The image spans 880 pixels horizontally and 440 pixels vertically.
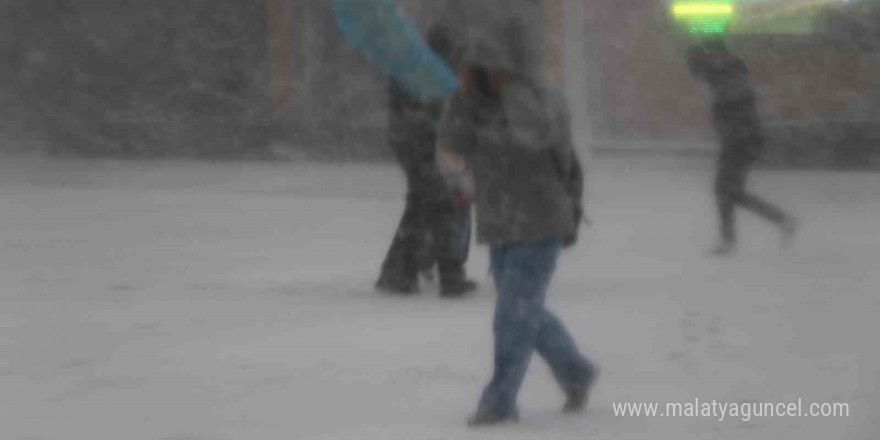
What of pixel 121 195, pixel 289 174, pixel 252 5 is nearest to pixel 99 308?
pixel 121 195

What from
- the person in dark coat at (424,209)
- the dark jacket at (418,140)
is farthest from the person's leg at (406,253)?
the dark jacket at (418,140)

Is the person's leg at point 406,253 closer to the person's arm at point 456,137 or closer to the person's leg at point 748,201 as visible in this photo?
the person's leg at point 748,201

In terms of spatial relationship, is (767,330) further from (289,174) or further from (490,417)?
(289,174)

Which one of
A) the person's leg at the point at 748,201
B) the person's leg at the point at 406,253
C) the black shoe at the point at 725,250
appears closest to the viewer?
the person's leg at the point at 406,253

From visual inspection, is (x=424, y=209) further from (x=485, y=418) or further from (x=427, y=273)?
(x=485, y=418)

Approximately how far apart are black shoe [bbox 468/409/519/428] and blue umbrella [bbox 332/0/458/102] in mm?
2437

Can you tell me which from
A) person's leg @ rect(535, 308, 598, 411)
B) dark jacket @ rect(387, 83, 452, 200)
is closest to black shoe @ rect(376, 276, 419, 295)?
dark jacket @ rect(387, 83, 452, 200)

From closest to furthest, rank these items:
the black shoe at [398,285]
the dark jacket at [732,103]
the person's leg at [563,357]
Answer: the person's leg at [563,357] < the black shoe at [398,285] < the dark jacket at [732,103]

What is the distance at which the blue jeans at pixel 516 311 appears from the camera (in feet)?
17.7

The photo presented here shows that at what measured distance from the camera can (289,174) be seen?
54.4 feet

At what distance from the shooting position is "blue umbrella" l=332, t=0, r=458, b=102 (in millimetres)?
8023

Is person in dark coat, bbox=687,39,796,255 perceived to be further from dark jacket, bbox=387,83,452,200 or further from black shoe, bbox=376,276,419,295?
black shoe, bbox=376,276,419,295

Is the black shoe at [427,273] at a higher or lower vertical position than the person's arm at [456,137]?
lower

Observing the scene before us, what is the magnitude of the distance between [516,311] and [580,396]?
0.53m
